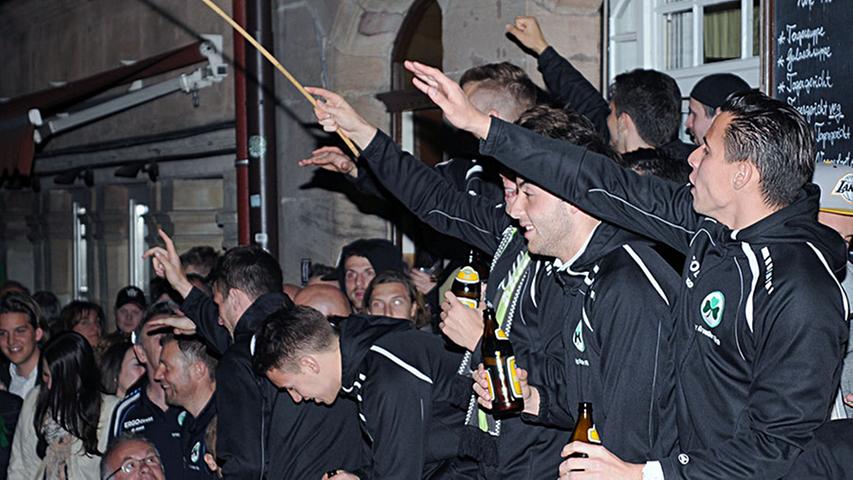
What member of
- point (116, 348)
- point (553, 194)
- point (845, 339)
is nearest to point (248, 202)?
point (116, 348)

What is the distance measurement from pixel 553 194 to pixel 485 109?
123 cm

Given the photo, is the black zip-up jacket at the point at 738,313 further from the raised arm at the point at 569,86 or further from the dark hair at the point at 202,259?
the dark hair at the point at 202,259

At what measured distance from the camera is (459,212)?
4.61 metres

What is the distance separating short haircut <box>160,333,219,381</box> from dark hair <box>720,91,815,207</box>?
342 cm

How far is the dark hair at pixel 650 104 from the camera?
5043 millimetres

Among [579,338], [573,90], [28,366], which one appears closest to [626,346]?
[579,338]

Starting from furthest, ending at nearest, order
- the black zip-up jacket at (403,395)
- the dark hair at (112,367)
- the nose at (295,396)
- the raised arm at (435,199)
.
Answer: the dark hair at (112,367)
the nose at (295,396)
the raised arm at (435,199)
the black zip-up jacket at (403,395)

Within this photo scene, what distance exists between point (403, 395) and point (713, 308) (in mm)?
1479

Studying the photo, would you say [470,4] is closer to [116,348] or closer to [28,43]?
[116,348]

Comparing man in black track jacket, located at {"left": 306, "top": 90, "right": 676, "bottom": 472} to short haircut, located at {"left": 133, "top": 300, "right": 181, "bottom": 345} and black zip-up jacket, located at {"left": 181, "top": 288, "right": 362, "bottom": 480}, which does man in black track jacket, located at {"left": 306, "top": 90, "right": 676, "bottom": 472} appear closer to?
black zip-up jacket, located at {"left": 181, "top": 288, "right": 362, "bottom": 480}

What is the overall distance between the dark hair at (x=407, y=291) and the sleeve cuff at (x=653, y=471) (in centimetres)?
305

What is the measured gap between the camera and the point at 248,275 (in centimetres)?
551

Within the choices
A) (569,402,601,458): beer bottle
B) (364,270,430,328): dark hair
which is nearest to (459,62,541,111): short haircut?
(364,270,430,328): dark hair

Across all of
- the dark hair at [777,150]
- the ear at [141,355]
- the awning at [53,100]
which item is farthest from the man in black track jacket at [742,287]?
the awning at [53,100]
